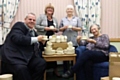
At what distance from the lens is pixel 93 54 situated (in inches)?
117

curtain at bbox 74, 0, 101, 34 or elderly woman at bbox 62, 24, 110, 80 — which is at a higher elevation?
curtain at bbox 74, 0, 101, 34

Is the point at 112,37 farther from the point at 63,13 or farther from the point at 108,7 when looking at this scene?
the point at 63,13

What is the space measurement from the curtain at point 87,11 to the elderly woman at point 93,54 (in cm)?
94

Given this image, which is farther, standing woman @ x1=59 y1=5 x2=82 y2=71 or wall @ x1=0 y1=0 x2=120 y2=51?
wall @ x1=0 y1=0 x2=120 y2=51

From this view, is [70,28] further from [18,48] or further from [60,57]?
[18,48]

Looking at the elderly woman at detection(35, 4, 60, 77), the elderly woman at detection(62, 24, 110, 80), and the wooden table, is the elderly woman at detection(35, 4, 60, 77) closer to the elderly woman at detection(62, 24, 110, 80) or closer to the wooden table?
the wooden table

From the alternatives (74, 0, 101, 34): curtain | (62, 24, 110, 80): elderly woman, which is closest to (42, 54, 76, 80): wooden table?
(62, 24, 110, 80): elderly woman

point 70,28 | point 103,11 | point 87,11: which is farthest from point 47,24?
point 103,11

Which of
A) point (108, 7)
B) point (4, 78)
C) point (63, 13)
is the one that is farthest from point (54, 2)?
point (4, 78)

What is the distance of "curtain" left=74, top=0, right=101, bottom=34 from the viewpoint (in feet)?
13.3

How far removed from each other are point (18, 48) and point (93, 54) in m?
1.15

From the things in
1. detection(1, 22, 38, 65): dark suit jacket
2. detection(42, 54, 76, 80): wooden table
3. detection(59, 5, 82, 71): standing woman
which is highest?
detection(59, 5, 82, 71): standing woman

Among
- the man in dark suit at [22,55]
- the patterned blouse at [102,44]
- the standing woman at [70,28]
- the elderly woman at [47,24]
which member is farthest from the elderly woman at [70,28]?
the man in dark suit at [22,55]

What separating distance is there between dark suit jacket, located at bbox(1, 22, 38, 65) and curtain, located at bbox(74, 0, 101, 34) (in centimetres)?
170
